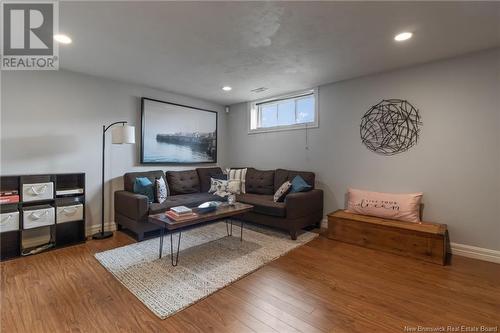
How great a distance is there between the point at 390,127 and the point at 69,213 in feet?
14.5

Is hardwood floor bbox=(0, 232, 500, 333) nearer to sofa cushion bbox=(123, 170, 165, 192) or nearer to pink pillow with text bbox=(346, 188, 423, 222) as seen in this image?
pink pillow with text bbox=(346, 188, 423, 222)

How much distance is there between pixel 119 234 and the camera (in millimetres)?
3449

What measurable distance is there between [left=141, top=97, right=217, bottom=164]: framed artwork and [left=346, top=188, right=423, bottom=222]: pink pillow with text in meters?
2.98

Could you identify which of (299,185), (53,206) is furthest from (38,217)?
(299,185)

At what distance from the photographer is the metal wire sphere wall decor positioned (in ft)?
10.1

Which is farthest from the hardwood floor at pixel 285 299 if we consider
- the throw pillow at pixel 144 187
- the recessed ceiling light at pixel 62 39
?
the recessed ceiling light at pixel 62 39

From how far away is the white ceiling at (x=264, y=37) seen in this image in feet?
6.17

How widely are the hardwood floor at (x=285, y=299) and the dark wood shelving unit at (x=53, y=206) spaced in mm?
271

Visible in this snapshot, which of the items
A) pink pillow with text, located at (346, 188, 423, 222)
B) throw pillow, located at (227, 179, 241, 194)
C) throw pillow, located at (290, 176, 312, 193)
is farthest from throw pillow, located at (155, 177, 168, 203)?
pink pillow with text, located at (346, 188, 423, 222)

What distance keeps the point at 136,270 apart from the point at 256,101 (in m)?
3.71

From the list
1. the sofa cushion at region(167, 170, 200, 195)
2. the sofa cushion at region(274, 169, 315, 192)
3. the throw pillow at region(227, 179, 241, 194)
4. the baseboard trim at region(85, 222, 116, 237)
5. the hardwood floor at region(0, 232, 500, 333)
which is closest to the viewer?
the hardwood floor at region(0, 232, 500, 333)

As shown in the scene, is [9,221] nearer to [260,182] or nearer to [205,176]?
[205,176]

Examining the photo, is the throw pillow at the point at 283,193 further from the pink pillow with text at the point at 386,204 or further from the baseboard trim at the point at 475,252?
the baseboard trim at the point at 475,252

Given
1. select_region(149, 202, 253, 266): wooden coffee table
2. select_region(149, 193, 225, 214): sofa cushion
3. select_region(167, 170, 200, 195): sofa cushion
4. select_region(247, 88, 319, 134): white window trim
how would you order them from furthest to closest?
select_region(167, 170, 200, 195): sofa cushion < select_region(247, 88, 319, 134): white window trim < select_region(149, 193, 225, 214): sofa cushion < select_region(149, 202, 253, 266): wooden coffee table
